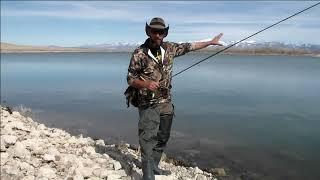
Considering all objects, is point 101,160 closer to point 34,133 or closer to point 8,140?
point 8,140

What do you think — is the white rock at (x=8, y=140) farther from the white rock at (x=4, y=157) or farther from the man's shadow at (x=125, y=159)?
the man's shadow at (x=125, y=159)

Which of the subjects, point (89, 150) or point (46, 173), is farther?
point (89, 150)

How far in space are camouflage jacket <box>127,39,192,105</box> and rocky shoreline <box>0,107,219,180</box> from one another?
5.23 feet

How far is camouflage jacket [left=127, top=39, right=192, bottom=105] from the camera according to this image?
7.38 m

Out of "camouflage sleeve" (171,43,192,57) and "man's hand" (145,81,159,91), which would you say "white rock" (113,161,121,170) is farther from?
"camouflage sleeve" (171,43,192,57)

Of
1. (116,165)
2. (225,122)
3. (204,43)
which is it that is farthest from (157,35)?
(225,122)

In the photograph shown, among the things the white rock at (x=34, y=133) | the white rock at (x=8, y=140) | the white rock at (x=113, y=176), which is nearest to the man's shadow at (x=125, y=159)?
the white rock at (x=113, y=176)

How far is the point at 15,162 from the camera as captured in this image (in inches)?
340

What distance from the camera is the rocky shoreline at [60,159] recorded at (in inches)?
330

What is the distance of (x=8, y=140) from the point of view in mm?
9297

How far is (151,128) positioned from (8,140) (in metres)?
3.26

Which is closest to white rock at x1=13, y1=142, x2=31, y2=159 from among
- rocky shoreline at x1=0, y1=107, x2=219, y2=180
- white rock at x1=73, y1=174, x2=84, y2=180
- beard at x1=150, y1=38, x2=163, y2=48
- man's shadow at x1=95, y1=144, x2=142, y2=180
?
rocky shoreline at x1=0, y1=107, x2=219, y2=180

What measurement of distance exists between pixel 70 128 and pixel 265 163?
8465mm

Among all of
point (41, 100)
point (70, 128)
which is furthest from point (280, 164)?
point (41, 100)
